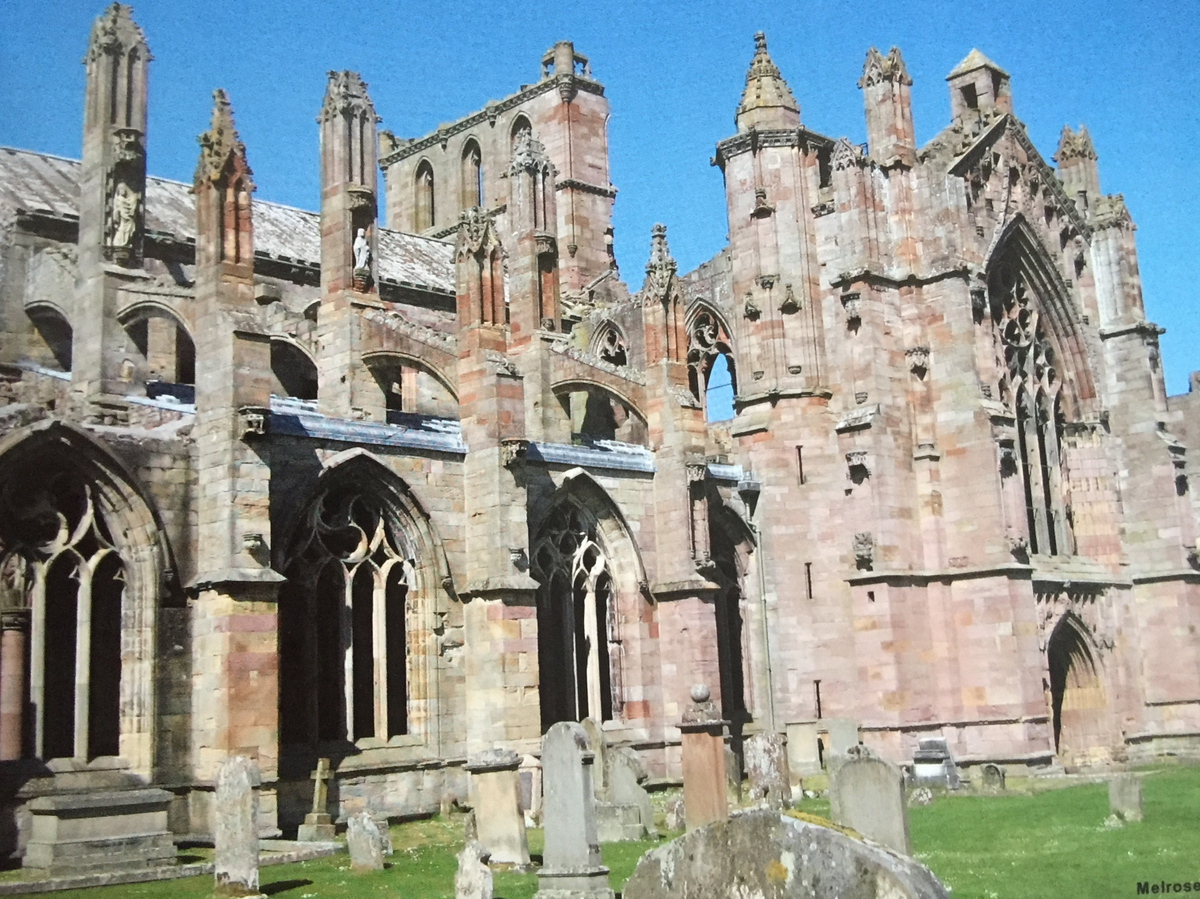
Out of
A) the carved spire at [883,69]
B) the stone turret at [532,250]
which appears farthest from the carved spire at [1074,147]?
the stone turret at [532,250]

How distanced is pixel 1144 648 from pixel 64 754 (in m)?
25.2

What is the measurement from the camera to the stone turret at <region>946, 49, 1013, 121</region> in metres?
34.1

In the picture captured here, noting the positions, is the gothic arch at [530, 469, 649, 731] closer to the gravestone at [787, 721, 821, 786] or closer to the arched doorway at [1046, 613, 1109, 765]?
the gravestone at [787, 721, 821, 786]

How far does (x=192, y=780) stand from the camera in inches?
773

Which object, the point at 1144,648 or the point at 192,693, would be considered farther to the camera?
the point at 1144,648

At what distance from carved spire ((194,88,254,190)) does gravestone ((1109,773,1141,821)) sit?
1523 centimetres

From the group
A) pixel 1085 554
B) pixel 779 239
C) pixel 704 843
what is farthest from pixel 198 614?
pixel 1085 554

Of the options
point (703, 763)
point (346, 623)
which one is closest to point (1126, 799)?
point (703, 763)

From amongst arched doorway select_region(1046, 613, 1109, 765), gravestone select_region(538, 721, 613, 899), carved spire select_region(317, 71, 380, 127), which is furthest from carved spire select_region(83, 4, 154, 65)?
arched doorway select_region(1046, 613, 1109, 765)

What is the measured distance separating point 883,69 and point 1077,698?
14810mm

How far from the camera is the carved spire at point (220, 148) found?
70.4 ft

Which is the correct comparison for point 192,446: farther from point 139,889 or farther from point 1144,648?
point 1144,648

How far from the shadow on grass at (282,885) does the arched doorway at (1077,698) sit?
21.2 meters

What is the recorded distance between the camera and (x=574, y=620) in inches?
1040
